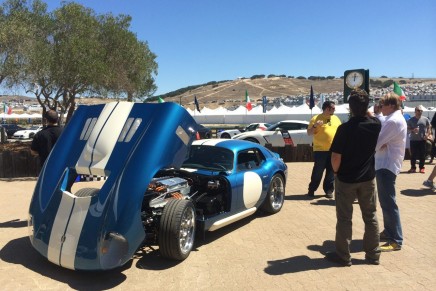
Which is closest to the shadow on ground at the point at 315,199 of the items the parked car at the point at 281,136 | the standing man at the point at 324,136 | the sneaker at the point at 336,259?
the standing man at the point at 324,136

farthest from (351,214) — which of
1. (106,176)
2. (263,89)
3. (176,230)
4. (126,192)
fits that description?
(263,89)

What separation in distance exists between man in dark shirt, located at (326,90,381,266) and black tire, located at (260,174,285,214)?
7.24ft

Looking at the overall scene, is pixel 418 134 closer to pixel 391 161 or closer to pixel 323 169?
pixel 323 169

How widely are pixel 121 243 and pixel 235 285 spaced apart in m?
1.24

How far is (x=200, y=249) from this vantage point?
16.7 feet

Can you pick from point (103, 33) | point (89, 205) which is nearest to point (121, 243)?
point (89, 205)

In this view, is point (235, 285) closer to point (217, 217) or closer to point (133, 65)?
point (217, 217)

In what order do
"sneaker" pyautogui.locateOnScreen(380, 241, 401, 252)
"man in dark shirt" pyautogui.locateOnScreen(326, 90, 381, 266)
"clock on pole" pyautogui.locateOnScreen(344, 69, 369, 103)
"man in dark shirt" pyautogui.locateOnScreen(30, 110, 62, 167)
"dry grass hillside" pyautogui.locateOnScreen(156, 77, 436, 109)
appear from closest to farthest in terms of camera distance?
"man in dark shirt" pyautogui.locateOnScreen(326, 90, 381, 266) < "sneaker" pyautogui.locateOnScreen(380, 241, 401, 252) < "man in dark shirt" pyautogui.locateOnScreen(30, 110, 62, 167) < "clock on pole" pyautogui.locateOnScreen(344, 69, 369, 103) < "dry grass hillside" pyautogui.locateOnScreen(156, 77, 436, 109)

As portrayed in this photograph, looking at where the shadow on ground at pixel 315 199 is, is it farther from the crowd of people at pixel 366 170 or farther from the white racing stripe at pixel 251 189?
the crowd of people at pixel 366 170

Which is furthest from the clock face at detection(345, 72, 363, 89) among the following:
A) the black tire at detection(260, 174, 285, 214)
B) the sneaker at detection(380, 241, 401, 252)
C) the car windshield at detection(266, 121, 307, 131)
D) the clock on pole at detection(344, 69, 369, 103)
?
the sneaker at detection(380, 241, 401, 252)

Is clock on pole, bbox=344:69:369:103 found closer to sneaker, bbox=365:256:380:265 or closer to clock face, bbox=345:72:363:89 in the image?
clock face, bbox=345:72:363:89

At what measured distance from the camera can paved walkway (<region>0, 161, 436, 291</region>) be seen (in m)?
4.00

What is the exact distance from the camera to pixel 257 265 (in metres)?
4.52

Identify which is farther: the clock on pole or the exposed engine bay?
the clock on pole
